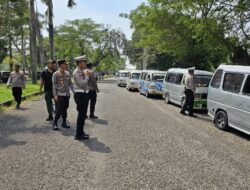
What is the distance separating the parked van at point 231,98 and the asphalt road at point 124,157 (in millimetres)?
393

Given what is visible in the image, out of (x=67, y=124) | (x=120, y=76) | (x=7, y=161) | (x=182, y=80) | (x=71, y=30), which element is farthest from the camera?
(x=71, y=30)

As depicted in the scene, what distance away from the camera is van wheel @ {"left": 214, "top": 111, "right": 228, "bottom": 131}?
9844 millimetres

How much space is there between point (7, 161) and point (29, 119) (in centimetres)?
512

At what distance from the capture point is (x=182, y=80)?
15.1 m

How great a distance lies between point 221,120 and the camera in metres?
10.1

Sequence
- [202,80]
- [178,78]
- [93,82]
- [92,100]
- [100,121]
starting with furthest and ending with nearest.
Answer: [178,78] < [202,80] < [92,100] < [93,82] < [100,121]

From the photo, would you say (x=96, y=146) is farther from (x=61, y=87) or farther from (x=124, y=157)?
(x=61, y=87)

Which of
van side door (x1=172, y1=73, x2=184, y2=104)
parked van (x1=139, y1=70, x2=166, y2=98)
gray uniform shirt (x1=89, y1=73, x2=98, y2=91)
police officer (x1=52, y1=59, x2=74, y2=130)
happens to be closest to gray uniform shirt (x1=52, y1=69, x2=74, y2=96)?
police officer (x1=52, y1=59, x2=74, y2=130)

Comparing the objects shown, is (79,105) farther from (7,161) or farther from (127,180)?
(127,180)

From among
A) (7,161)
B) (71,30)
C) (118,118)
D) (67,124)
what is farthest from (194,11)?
(71,30)

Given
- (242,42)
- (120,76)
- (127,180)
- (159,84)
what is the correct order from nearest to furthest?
(127,180)
(242,42)
(159,84)
(120,76)

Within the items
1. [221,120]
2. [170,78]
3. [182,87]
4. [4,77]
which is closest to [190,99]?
[182,87]

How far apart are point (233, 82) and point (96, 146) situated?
4.51 meters

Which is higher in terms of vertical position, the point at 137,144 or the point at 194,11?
the point at 194,11
